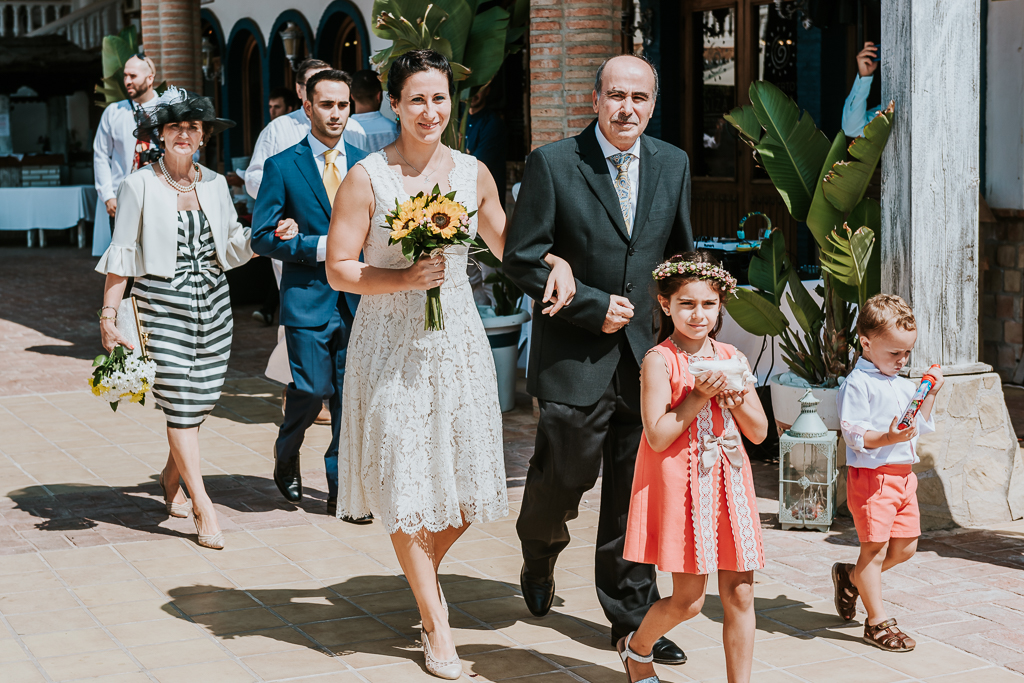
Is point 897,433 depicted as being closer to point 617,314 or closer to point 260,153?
point 617,314

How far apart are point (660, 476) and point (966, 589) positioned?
189 centimetres

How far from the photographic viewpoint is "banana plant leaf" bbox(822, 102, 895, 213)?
19.1 feet

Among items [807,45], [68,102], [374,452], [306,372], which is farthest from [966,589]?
[68,102]

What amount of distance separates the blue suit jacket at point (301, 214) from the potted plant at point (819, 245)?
2078mm

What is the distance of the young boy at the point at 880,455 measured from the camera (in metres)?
4.46

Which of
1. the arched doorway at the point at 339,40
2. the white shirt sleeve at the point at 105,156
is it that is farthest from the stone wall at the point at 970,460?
the arched doorway at the point at 339,40

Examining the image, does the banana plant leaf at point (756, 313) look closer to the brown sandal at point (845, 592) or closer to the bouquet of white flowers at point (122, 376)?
the brown sandal at point (845, 592)

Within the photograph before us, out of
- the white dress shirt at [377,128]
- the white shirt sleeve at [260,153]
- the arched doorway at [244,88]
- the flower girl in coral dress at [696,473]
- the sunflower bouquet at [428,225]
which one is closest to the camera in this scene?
the flower girl in coral dress at [696,473]

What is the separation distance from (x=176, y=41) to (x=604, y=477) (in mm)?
12018

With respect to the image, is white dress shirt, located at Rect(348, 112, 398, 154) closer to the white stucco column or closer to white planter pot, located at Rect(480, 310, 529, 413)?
white planter pot, located at Rect(480, 310, 529, 413)

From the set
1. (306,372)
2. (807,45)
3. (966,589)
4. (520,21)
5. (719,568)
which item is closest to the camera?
(719,568)

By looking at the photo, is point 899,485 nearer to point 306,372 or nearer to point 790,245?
point 306,372

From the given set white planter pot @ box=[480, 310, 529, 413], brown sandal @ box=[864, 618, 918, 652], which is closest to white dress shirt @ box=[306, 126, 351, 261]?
white planter pot @ box=[480, 310, 529, 413]

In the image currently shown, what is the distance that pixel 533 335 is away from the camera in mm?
4535
